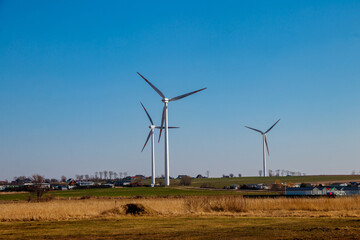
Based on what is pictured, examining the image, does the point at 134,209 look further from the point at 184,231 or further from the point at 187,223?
the point at 184,231

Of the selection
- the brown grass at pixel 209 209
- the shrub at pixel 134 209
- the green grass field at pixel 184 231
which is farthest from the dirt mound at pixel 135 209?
the green grass field at pixel 184 231

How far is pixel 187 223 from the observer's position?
116 feet

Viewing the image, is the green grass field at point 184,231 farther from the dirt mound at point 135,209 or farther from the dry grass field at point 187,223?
the dirt mound at point 135,209

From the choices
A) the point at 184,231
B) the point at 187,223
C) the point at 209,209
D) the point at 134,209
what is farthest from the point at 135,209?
the point at 184,231

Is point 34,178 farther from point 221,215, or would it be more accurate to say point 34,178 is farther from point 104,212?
point 221,215

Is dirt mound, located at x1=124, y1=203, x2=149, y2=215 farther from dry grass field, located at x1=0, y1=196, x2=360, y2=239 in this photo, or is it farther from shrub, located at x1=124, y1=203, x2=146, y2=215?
dry grass field, located at x1=0, y1=196, x2=360, y2=239

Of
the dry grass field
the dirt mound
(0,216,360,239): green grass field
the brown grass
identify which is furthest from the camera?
the dirt mound

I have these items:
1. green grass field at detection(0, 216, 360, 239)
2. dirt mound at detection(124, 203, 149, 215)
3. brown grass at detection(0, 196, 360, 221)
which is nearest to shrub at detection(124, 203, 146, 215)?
dirt mound at detection(124, 203, 149, 215)

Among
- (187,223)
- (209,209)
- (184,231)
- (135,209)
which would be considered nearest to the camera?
(184,231)

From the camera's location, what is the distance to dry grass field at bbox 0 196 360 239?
91.4 feet

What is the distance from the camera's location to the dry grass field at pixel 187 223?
27844mm

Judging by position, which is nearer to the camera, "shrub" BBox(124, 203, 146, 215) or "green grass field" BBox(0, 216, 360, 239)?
"green grass field" BBox(0, 216, 360, 239)

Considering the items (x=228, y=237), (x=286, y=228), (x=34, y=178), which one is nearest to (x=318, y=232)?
(x=286, y=228)

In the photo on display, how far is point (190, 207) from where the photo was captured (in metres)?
50.2
